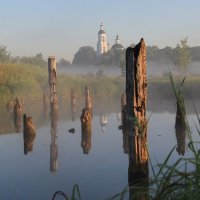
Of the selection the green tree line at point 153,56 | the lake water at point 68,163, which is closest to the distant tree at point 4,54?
the green tree line at point 153,56

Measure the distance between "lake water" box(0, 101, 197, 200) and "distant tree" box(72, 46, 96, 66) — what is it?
95294 millimetres

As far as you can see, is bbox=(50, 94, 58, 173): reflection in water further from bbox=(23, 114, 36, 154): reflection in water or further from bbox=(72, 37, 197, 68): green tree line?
bbox=(72, 37, 197, 68): green tree line

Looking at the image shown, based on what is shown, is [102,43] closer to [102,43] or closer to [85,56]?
[102,43]

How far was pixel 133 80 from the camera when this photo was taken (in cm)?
888

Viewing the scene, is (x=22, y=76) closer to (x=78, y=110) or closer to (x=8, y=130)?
(x=78, y=110)

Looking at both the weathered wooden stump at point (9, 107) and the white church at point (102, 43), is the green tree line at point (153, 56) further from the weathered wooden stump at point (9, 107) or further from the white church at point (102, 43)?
the weathered wooden stump at point (9, 107)

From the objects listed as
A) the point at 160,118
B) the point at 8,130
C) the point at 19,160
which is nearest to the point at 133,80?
the point at 19,160

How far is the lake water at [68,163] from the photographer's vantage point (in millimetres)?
12219

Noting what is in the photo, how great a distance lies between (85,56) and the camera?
12300 centimetres

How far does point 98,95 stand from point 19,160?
2844 centimetres

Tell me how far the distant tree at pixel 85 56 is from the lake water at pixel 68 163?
9529 centimetres

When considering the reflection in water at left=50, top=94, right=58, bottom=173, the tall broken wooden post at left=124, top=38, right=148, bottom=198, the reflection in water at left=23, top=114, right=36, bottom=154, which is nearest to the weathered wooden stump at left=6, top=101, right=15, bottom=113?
the reflection in water at left=50, top=94, right=58, bottom=173

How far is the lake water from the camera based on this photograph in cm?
1222

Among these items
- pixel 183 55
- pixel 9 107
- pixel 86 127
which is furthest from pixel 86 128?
pixel 183 55
